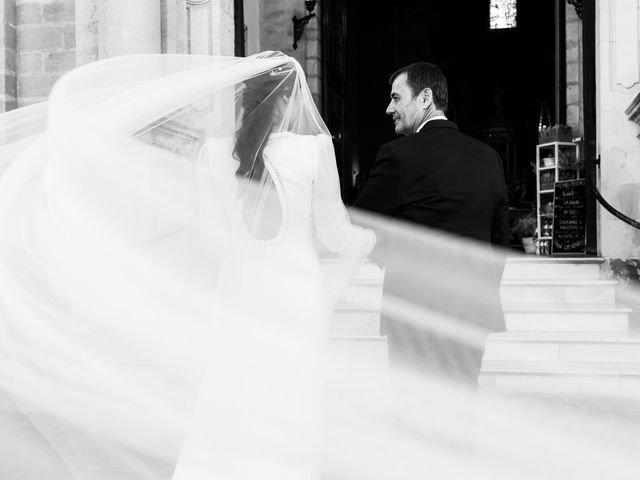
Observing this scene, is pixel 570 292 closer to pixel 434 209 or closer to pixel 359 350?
pixel 359 350

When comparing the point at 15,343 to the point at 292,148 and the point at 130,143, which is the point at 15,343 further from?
the point at 292,148

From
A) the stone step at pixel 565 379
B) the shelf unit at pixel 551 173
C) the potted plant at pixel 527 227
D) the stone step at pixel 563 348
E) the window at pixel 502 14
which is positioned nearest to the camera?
the stone step at pixel 565 379

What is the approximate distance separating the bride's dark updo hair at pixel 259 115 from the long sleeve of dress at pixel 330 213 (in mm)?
192

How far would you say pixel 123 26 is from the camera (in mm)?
6715

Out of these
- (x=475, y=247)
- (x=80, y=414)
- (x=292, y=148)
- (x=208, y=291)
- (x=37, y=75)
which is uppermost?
(x=37, y=75)

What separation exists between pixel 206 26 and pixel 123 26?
919 mm

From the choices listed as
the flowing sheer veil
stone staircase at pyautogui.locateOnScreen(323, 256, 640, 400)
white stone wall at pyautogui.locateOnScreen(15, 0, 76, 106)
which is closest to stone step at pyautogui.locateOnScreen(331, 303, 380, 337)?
stone staircase at pyautogui.locateOnScreen(323, 256, 640, 400)

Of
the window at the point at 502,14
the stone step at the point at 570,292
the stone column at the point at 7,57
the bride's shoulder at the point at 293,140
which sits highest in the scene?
the window at the point at 502,14

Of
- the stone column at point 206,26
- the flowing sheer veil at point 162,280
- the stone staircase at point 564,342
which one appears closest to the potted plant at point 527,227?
the stone staircase at point 564,342

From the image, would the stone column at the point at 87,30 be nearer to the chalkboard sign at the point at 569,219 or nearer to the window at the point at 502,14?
the chalkboard sign at the point at 569,219

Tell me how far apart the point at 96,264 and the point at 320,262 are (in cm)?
88

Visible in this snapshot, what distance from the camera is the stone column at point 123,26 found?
6707mm

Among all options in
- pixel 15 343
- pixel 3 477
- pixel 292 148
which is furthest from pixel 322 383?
pixel 3 477

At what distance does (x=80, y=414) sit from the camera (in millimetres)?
3127
